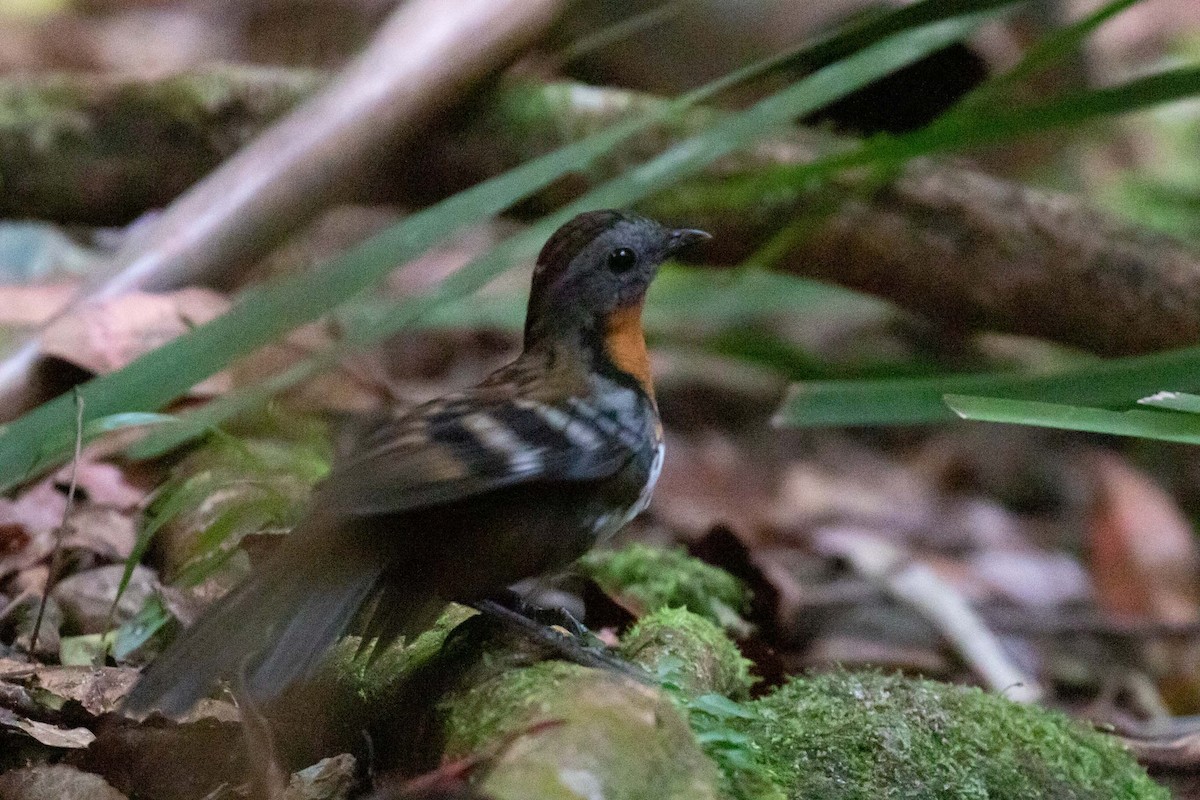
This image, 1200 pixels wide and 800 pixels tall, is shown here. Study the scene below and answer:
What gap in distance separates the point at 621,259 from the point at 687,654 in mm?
950

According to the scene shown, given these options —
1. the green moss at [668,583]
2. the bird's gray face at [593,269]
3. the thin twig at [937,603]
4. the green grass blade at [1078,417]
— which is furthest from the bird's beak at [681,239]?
the thin twig at [937,603]

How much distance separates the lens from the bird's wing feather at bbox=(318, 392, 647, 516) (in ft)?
7.52

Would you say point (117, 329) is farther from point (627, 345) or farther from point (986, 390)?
point (986, 390)

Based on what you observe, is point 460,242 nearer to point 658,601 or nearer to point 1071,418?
point 658,601

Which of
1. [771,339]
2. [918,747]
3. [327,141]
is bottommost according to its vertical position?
[771,339]

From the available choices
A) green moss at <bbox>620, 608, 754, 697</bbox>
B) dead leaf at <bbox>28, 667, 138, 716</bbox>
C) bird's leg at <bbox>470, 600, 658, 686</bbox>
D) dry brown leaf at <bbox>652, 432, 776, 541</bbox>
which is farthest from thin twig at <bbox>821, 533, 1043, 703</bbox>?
dead leaf at <bbox>28, 667, 138, 716</bbox>

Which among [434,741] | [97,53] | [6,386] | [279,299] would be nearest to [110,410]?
[279,299]

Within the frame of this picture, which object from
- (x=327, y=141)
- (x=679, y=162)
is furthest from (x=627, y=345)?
(x=327, y=141)

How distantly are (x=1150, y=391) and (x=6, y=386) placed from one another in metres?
3.41

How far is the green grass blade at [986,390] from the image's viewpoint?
11.9 ft

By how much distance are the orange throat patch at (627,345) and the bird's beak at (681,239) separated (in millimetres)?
205

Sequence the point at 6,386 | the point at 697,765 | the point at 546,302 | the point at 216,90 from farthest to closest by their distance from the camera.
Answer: the point at 216,90
the point at 6,386
the point at 546,302
the point at 697,765

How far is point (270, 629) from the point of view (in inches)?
88.8

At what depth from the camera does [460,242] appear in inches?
377
